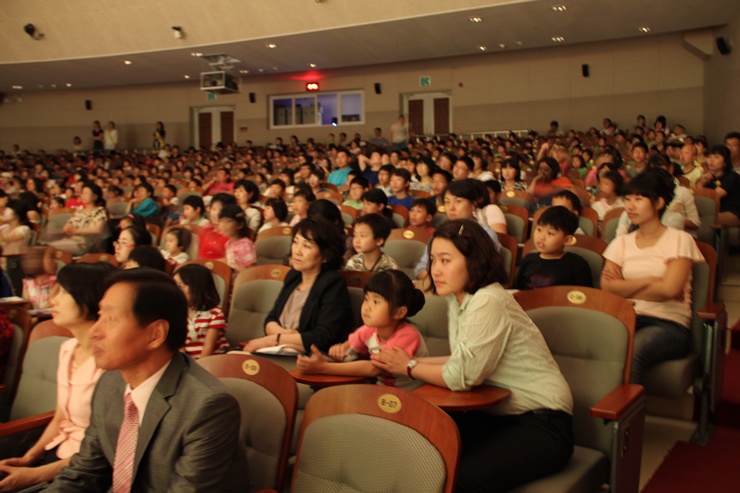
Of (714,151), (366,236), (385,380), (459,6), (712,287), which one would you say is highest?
(459,6)

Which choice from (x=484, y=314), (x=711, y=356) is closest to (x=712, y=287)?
(x=711, y=356)

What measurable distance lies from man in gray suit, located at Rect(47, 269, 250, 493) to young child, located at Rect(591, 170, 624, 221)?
4.29 metres

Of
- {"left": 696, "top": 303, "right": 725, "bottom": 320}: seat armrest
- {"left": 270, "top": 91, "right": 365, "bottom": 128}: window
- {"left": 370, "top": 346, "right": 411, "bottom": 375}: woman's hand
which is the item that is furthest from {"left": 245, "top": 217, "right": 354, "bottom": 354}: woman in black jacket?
{"left": 270, "top": 91, "right": 365, "bottom": 128}: window

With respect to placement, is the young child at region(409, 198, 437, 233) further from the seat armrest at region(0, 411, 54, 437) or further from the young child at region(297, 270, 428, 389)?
the seat armrest at region(0, 411, 54, 437)

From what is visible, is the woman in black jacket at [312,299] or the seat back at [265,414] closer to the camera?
the seat back at [265,414]

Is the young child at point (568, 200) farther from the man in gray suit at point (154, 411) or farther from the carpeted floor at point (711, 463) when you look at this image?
the man in gray suit at point (154, 411)

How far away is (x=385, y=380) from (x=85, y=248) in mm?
4388

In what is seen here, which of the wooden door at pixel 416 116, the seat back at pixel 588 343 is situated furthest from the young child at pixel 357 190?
the wooden door at pixel 416 116

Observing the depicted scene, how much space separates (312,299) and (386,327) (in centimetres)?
54

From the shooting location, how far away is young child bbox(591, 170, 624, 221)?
17.1 ft

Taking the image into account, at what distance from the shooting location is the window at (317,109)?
17297 millimetres

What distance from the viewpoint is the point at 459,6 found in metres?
10.6

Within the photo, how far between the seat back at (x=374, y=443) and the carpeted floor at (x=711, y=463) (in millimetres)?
1364

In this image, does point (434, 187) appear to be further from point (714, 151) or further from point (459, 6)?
point (459, 6)
